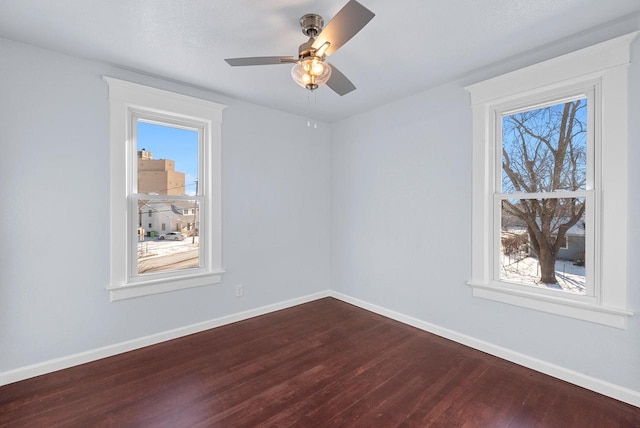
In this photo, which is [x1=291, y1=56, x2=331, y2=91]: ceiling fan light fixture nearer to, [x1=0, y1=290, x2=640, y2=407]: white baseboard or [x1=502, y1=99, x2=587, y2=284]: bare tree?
[x1=502, y1=99, x2=587, y2=284]: bare tree

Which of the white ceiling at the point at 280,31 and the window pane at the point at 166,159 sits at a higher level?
the white ceiling at the point at 280,31

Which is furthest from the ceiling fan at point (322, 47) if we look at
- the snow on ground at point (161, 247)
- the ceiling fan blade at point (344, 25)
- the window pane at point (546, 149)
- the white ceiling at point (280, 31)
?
the snow on ground at point (161, 247)

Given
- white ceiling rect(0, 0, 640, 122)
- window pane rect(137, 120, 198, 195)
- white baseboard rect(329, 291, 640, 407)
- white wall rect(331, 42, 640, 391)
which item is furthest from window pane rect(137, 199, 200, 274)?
white baseboard rect(329, 291, 640, 407)

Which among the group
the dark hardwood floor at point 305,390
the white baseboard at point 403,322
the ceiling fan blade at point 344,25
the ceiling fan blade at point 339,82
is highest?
the ceiling fan blade at point 344,25

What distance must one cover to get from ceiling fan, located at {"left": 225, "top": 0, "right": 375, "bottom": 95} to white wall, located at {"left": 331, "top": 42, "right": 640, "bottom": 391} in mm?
1439

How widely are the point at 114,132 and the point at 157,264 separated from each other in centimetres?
131

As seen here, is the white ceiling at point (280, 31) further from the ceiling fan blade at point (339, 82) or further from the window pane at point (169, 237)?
the window pane at point (169, 237)

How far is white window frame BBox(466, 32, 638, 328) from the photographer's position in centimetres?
196

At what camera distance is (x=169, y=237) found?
301cm

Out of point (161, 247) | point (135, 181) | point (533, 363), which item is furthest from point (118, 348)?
point (533, 363)

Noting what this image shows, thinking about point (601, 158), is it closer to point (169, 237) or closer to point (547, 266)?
point (547, 266)

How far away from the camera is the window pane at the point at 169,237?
9.39ft

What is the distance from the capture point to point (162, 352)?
2.63m

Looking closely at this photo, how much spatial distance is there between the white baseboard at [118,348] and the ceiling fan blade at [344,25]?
113 inches
